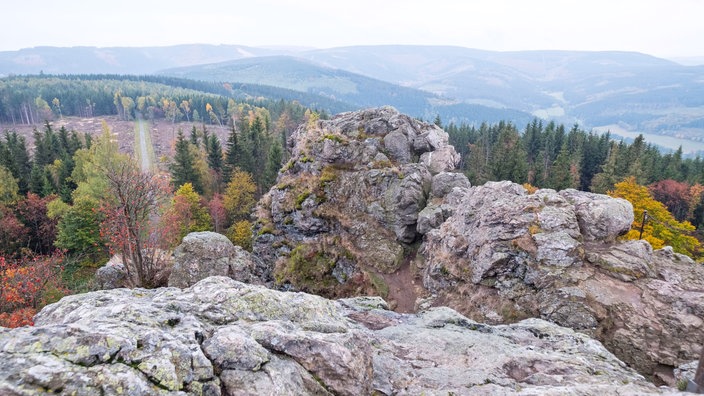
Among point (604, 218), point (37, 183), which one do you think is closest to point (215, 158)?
point (37, 183)

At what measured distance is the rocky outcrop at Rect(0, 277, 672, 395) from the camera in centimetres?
874

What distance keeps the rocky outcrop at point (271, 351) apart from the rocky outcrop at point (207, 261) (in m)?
20.6

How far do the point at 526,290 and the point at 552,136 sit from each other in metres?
99.8

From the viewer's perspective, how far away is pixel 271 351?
1159cm

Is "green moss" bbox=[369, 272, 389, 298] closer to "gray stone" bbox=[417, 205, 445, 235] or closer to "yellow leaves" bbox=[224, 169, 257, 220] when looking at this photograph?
"gray stone" bbox=[417, 205, 445, 235]

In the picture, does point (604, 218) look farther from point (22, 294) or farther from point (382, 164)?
point (22, 294)

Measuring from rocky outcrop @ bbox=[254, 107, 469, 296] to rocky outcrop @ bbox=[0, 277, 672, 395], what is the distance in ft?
68.5

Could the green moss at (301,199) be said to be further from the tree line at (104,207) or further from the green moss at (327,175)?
the tree line at (104,207)

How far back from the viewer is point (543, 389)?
12.1 meters

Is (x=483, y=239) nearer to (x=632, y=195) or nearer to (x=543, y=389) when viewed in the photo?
(x=543, y=389)

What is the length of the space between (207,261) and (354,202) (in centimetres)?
1635

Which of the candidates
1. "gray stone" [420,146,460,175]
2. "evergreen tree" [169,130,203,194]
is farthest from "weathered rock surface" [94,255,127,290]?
"evergreen tree" [169,130,203,194]

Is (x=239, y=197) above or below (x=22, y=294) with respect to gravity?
below

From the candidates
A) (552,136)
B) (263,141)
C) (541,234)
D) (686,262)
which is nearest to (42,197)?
(263,141)
